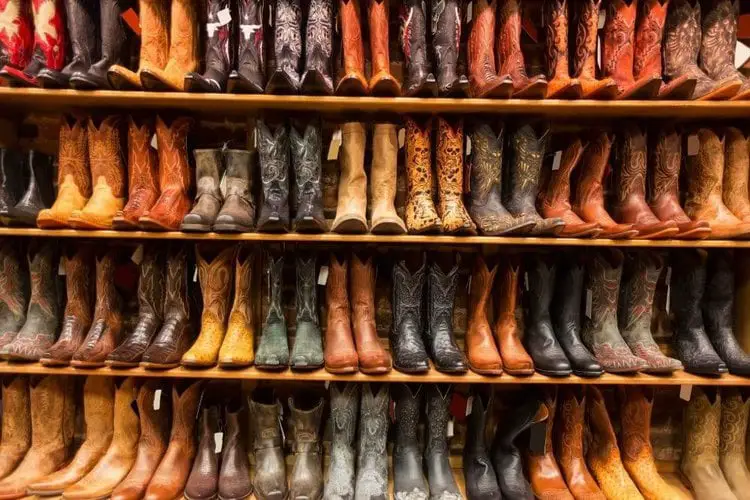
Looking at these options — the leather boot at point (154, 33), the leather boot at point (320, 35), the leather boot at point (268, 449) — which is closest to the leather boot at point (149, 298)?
the leather boot at point (268, 449)

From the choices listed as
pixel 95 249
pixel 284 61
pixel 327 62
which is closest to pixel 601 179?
pixel 327 62

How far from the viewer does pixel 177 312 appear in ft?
6.59

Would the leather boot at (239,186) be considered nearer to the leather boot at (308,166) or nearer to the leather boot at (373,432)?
the leather boot at (308,166)

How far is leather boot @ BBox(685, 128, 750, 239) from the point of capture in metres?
1.94

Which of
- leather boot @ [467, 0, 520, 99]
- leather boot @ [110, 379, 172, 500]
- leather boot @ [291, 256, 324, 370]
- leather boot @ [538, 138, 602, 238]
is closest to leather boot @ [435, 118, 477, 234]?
leather boot @ [467, 0, 520, 99]

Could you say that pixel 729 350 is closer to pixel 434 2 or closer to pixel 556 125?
pixel 556 125

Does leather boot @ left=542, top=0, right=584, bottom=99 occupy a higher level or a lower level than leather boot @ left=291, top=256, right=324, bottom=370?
higher

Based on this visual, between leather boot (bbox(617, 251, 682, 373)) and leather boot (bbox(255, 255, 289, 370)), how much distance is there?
152cm

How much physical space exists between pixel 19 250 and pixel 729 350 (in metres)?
3.18

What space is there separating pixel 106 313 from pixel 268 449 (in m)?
0.93

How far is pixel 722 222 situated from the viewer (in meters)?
1.90

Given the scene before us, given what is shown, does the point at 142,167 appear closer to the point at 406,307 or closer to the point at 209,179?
the point at 209,179

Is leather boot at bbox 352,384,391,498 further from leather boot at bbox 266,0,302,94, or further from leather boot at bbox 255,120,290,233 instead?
leather boot at bbox 266,0,302,94

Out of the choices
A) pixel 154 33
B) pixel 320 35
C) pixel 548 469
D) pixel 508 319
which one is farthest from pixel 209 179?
pixel 548 469
